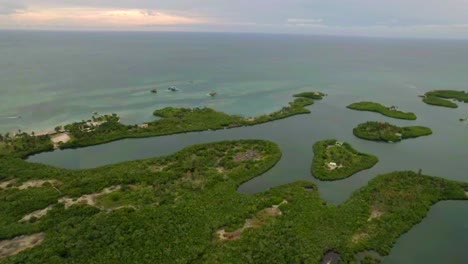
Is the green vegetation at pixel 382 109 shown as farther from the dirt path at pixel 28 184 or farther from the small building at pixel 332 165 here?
the dirt path at pixel 28 184

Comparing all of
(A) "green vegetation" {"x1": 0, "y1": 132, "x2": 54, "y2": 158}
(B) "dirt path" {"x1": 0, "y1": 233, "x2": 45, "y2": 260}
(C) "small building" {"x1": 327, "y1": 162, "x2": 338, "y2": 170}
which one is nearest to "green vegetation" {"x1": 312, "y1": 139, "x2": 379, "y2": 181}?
(C) "small building" {"x1": 327, "y1": 162, "x2": 338, "y2": 170}

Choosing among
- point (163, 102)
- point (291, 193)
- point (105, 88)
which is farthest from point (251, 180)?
point (105, 88)

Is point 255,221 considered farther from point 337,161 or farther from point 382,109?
point 382,109

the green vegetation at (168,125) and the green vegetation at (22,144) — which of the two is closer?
the green vegetation at (22,144)

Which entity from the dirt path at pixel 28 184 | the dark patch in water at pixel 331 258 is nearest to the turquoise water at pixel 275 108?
the dark patch in water at pixel 331 258

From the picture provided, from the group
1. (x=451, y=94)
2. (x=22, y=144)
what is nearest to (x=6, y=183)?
(x=22, y=144)

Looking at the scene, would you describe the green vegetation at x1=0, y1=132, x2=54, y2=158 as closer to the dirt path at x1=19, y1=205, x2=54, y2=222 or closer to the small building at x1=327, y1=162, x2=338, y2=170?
the dirt path at x1=19, y1=205, x2=54, y2=222

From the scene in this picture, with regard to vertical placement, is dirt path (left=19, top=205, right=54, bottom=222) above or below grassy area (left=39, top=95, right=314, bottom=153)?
below
